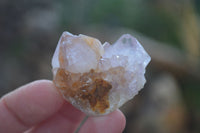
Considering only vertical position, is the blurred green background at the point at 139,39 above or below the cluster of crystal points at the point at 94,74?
below

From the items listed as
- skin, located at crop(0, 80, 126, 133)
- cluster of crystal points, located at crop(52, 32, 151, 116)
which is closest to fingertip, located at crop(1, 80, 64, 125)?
skin, located at crop(0, 80, 126, 133)

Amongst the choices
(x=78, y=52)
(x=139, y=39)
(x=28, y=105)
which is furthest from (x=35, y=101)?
(x=139, y=39)

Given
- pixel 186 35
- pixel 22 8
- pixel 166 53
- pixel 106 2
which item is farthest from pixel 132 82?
pixel 106 2

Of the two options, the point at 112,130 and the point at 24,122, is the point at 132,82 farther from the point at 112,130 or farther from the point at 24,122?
the point at 24,122

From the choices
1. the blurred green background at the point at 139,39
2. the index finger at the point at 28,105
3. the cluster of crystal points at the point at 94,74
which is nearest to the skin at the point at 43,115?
the index finger at the point at 28,105

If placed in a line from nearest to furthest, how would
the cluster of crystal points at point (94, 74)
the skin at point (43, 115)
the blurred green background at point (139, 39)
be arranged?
the cluster of crystal points at point (94, 74) → the skin at point (43, 115) → the blurred green background at point (139, 39)

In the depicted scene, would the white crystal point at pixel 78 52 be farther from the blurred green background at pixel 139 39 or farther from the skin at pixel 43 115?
the blurred green background at pixel 139 39
